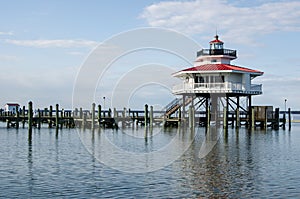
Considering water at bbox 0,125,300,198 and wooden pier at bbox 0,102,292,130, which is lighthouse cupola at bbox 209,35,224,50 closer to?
wooden pier at bbox 0,102,292,130

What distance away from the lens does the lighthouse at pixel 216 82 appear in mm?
61156

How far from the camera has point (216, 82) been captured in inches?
2451

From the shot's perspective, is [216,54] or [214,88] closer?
[214,88]

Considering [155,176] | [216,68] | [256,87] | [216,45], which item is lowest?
[155,176]

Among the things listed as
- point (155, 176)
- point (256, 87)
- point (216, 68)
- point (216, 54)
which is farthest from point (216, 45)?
point (155, 176)

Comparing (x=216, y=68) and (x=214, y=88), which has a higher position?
(x=216, y=68)

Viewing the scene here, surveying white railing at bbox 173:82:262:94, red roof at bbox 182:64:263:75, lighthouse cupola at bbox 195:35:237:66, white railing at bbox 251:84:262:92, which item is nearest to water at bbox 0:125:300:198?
white railing at bbox 173:82:262:94

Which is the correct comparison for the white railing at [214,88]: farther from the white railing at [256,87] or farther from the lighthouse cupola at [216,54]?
the lighthouse cupola at [216,54]

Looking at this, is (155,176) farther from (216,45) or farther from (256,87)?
(216,45)

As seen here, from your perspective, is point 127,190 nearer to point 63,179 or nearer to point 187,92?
point 63,179

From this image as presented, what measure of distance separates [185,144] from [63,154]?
491 inches

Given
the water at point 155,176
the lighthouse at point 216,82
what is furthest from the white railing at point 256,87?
the water at point 155,176

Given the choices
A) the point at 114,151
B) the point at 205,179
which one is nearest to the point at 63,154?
the point at 114,151

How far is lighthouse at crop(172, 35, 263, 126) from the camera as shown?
61.2 meters
